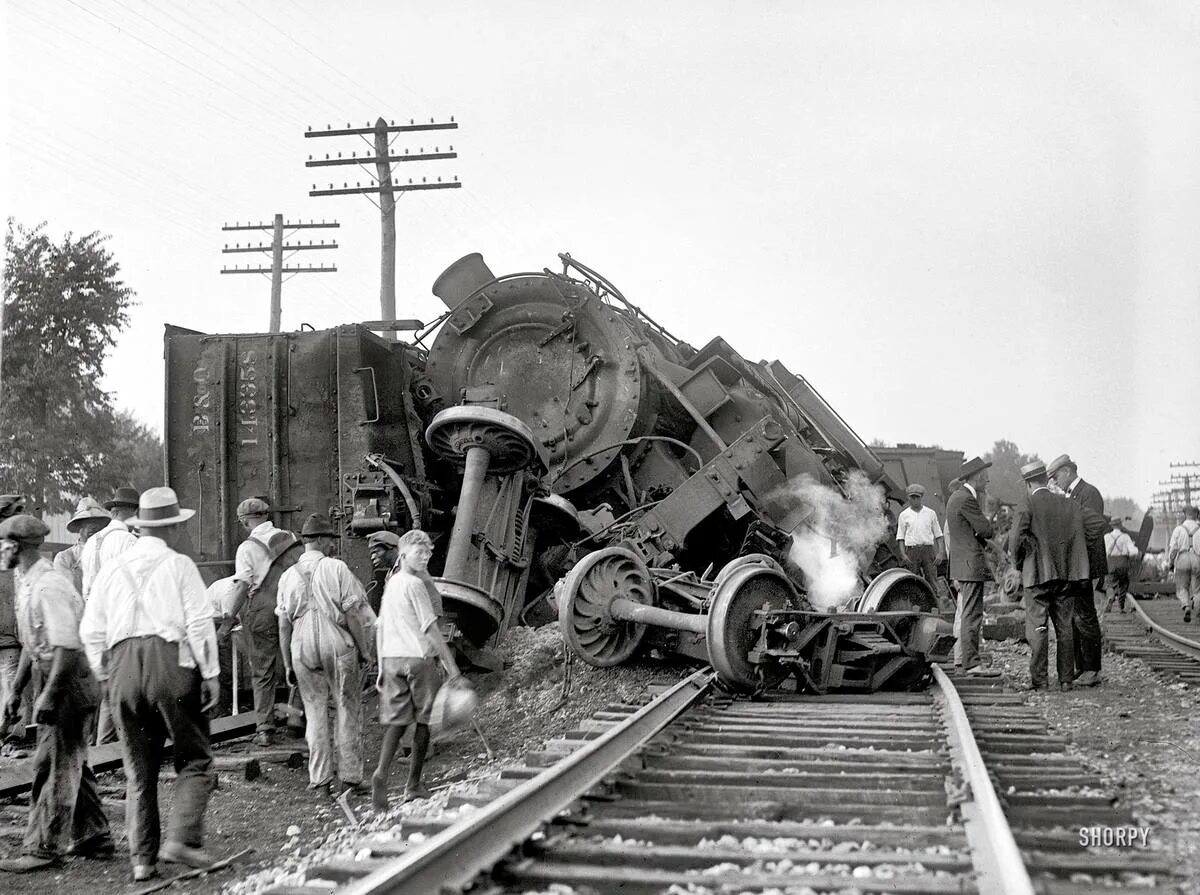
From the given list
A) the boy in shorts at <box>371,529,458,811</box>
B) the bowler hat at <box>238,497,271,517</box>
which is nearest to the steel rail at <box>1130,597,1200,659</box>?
the boy in shorts at <box>371,529,458,811</box>

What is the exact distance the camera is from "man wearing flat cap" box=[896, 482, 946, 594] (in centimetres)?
1259

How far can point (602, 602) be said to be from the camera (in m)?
8.64

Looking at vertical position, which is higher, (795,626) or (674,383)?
(674,383)

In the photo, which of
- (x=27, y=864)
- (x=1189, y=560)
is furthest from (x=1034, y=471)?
(x=1189, y=560)

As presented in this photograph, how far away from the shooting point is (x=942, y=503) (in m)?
18.5

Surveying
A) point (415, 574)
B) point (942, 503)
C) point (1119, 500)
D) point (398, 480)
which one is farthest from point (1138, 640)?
point (1119, 500)

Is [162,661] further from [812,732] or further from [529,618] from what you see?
[529,618]

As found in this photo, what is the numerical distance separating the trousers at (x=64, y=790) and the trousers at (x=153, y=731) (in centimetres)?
48

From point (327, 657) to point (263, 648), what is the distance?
1.79m

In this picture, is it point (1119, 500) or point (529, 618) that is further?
point (1119, 500)

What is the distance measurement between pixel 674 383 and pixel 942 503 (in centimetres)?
817

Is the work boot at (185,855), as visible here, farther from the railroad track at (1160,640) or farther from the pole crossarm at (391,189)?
the pole crossarm at (391,189)

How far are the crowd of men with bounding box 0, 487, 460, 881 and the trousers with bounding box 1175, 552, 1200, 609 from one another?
13137 millimetres

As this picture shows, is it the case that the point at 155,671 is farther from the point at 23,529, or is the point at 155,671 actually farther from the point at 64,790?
the point at 23,529
